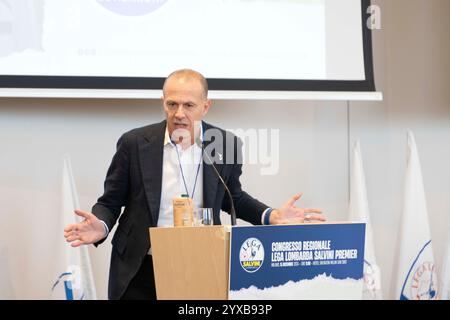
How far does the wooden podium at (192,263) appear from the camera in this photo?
6.46 ft

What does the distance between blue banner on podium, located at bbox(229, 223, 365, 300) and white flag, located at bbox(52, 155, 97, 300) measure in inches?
90.5

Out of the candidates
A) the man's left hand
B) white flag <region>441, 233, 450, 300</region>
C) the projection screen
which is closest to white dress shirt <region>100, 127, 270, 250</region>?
the man's left hand

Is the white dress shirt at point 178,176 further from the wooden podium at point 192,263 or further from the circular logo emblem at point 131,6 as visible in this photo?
the circular logo emblem at point 131,6

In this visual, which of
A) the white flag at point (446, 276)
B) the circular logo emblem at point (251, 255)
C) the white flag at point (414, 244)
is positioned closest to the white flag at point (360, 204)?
the white flag at point (414, 244)

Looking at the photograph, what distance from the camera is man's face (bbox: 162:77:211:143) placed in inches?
102

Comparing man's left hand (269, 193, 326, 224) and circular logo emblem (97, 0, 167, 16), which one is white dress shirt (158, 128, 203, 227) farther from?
circular logo emblem (97, 0, 167, 16)

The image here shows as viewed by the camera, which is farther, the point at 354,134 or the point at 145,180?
the point at 354,134

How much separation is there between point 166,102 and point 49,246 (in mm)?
2129

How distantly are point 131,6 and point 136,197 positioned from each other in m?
1.87

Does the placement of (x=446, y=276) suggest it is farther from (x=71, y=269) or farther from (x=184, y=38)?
(x=71, y=269)

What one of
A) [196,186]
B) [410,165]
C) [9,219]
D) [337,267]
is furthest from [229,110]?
[337,267]

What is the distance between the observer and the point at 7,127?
14.3ft

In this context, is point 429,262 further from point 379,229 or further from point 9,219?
point 9,219

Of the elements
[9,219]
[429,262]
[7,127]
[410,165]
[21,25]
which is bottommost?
[429,262]
